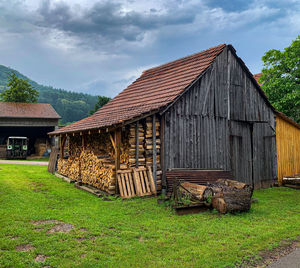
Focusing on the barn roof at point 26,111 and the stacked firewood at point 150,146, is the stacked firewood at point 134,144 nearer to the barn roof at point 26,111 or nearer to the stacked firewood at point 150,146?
the stacked firewood at point 150,146

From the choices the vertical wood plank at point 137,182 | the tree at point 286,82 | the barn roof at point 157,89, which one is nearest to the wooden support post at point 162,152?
the barn roof at point 157,89

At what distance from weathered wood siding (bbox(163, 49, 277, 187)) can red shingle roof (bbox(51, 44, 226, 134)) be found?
44 centimetres

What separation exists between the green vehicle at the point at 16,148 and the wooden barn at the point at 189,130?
17.8 metres

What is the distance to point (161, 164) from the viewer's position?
34.5 feet

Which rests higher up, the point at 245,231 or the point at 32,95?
the point at 32,95

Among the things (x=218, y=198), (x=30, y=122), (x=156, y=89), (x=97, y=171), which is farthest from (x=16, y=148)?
(x=218, y=198)

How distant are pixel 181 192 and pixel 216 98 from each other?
5053mm

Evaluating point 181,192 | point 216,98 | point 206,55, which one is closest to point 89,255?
point 181,192

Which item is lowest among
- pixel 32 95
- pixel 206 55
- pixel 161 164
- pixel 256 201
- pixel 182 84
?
pixel 256 201

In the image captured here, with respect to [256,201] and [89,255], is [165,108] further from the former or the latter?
[89,255]

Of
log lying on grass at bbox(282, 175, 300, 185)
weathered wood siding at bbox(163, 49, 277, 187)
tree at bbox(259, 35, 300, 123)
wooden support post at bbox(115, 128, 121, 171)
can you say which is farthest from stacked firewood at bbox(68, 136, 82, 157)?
tree at bbox(259, 35, 300, 123)

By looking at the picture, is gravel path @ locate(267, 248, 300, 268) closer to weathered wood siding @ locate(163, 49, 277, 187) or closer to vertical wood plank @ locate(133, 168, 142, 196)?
vertical wood plank @ locate(133, 168, 142, 196)

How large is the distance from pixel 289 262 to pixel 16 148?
102 feet

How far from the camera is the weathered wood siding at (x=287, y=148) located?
14.7 m
